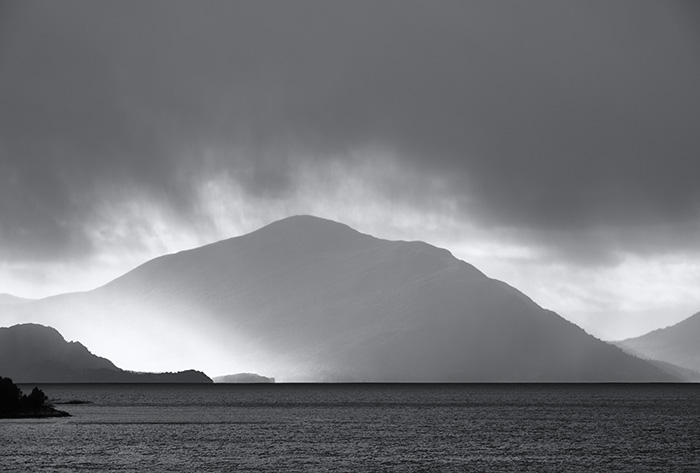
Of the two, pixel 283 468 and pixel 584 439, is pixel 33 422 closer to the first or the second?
pixel 283 468

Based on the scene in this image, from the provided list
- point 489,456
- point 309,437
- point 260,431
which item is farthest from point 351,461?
point 260,431

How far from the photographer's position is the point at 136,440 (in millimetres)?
146625

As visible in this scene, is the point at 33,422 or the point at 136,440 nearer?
the point at 136,440

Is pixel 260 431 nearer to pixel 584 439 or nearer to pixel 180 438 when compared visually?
pixel 180 438

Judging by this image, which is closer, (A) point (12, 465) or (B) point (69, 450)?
(A) point (12, 465)

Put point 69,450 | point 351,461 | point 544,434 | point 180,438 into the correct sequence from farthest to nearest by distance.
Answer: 1. point 544,434
2. point 180,438
3. point 69,450
4. point 351,461

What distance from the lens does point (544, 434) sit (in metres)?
163

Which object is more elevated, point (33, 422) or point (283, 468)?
point (33, 422)

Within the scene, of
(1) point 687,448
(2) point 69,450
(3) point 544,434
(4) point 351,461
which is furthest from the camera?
(3) point 544,434

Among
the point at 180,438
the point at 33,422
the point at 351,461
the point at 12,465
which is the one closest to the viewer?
the point at 12,465

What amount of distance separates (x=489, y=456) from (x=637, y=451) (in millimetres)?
23046

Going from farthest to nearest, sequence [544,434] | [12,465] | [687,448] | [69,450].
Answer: [544,434], [687,448], [69,450], [12,465]

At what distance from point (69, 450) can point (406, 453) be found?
148 ft

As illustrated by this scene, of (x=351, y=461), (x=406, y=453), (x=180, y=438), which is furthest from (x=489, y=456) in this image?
(x=180, y=438)
